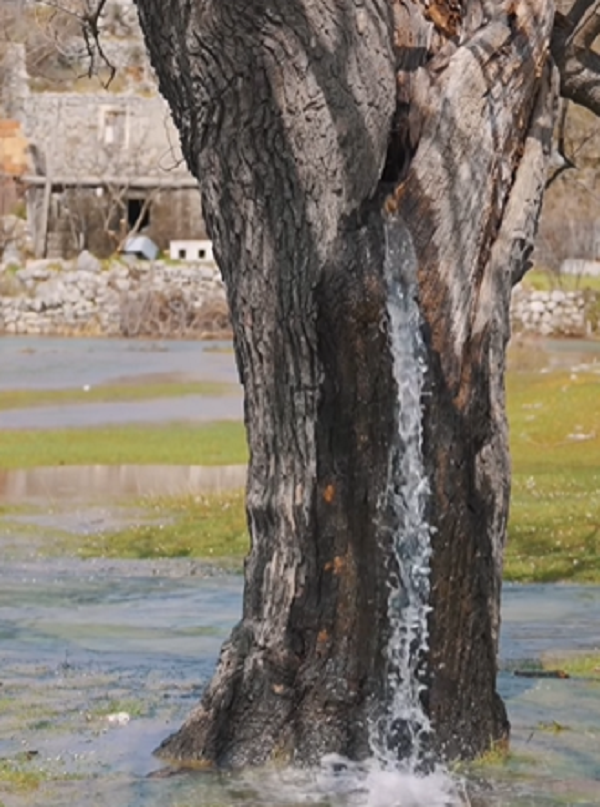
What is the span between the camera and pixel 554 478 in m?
19.7

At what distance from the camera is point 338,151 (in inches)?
260

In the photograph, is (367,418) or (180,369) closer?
(367,418)

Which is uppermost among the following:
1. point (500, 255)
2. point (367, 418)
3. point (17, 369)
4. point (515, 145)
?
point (515, 145)

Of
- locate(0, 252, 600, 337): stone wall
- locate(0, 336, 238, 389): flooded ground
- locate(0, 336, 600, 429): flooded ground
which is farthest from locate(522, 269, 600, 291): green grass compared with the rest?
locate(0, 336, 238, 389): flooded ground

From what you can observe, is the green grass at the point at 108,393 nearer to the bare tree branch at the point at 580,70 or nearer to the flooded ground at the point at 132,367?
the flooded ground at the point at 132,367

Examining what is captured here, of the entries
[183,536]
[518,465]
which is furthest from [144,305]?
[183,536]

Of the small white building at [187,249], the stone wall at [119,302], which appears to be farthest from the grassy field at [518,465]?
the small white building at [187,249]

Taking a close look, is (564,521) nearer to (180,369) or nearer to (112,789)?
(112,789)

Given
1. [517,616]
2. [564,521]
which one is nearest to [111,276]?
[564,521]

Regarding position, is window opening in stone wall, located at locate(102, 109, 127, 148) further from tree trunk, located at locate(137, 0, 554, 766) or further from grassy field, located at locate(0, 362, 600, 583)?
tree trunk, located at locate(137, 0, 554, 766)

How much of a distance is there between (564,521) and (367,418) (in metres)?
9.40

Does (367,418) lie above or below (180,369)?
above

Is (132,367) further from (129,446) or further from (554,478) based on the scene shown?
(554,478)

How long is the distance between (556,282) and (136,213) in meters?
14.5
